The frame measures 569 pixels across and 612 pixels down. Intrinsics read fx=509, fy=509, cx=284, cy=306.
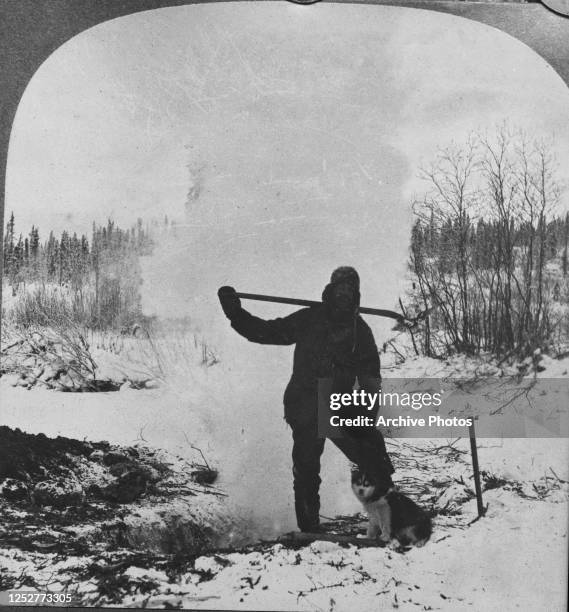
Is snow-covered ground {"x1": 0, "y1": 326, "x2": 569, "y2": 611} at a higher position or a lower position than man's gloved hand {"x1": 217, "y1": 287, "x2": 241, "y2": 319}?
lower

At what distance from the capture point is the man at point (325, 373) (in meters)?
1.90

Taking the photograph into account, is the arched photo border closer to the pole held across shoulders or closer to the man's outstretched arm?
the man's outstretched arm

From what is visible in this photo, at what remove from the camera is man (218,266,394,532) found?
1903 mm

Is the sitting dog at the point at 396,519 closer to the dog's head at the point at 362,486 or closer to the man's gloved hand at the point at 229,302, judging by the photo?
the dog's head at the point at 362,486

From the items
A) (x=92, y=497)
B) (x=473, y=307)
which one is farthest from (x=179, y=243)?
(x=473, y=307)

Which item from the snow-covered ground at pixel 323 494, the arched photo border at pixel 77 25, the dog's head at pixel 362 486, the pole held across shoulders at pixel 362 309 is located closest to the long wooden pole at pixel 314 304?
the pole held across shoulders at pixel 362 309

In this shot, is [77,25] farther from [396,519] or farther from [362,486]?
[396,519]

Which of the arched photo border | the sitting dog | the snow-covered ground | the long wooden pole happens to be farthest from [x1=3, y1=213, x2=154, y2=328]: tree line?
the sitting dog

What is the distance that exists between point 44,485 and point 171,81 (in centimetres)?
163

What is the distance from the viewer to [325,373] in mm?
1917

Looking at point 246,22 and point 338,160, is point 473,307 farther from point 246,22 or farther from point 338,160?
point 246,22

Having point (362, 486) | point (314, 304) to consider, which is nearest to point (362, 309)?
point (314, 304)

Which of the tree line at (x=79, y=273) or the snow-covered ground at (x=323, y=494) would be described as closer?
the snow-covered ground at (x=323, y=494)

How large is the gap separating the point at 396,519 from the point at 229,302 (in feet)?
3.35
